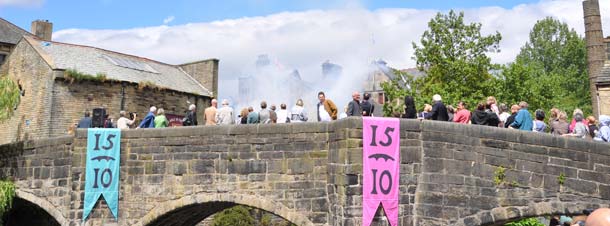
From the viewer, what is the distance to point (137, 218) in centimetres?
1201

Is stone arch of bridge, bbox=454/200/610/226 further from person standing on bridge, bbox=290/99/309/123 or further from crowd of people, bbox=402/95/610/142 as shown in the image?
person standing on bridge, bbox=290/99/309/123

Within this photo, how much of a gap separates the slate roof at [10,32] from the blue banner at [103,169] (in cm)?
1696

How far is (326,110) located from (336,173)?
1.77 metres

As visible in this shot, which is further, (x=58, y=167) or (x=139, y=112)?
(x=139, y=112)

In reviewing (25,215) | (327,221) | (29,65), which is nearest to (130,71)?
(29,65)

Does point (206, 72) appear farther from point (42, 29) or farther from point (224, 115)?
point (224, 115)

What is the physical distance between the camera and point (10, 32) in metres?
27.0

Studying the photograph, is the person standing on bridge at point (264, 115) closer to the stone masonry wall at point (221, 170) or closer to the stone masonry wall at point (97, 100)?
the stone masonry wall at point (221, 170)

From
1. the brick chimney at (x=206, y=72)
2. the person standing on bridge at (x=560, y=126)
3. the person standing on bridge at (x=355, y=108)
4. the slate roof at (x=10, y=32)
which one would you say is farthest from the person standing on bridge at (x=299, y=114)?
the slate roof at (x=10, y=32)

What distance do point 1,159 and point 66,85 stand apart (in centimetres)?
632

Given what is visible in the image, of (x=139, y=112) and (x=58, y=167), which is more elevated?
(x=139, y=112)

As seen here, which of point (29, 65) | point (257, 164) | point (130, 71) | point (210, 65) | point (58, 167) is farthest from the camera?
point (210, 65)

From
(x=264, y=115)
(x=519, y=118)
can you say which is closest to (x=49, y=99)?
(x=264, y=115)

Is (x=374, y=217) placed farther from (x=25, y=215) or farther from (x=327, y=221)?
(x=25, y=215)
